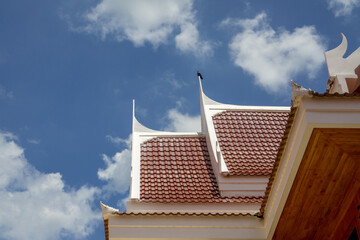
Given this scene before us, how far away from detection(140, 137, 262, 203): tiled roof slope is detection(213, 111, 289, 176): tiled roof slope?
0.51 m

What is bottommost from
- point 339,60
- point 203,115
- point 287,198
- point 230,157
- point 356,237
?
point 356,237

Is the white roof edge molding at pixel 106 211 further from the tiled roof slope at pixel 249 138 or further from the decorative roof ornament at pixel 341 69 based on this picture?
the decorative roof ornament at pixel 341 69

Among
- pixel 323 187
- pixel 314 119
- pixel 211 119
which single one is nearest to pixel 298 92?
pixel 314 119

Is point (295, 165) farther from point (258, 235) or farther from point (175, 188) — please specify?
point (175, 188)

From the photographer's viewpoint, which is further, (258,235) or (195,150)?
(195,150)

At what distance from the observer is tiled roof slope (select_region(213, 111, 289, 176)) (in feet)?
32.7

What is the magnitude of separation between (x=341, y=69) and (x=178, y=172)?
374 cm

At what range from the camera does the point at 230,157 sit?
10352 mm

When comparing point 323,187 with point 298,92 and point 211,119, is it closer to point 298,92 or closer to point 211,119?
point 298,92

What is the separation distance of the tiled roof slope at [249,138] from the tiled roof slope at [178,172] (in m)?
0.51

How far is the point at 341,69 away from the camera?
854 centimetres

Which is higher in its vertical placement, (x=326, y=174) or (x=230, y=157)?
(x=230, y=157)

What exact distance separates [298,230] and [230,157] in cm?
369

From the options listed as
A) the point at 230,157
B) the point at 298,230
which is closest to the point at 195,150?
the point at 230,157
